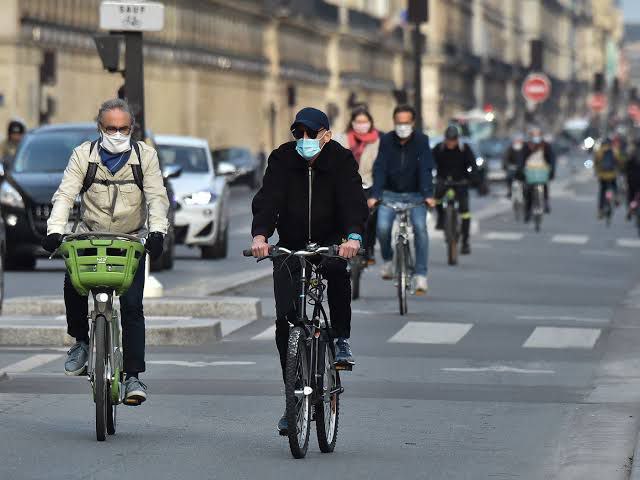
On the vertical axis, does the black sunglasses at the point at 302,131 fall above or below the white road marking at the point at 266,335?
above

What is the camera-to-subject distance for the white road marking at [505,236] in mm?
34375

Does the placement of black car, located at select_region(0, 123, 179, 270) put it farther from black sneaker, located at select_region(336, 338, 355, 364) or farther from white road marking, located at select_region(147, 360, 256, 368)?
black sneaker, located at select_region(336, 338, 355, 364)

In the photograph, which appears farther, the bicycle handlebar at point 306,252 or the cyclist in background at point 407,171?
the cyclist in background at point 407,171

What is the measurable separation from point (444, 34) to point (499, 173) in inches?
2155

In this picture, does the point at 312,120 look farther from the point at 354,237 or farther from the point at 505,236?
the point at 505,236

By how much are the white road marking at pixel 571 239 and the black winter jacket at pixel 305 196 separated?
939 inches

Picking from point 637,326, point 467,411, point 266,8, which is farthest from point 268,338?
point 266,8

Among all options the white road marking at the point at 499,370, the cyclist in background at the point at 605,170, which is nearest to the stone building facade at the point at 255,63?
the cyclist in background at the point at 605,170

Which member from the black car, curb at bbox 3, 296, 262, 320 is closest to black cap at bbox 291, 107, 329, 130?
curb at bbox 3, 296, 262, 320

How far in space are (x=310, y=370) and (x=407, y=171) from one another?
9.19 meters

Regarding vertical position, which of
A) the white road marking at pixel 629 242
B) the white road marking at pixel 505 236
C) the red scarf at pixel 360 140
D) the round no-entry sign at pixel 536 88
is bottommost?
the white road marking at pixel 629 242

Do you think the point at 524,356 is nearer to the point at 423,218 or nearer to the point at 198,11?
the point at 423,218

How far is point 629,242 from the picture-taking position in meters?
34.8

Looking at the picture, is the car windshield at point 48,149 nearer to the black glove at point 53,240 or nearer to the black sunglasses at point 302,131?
the black glove at point 53,240
